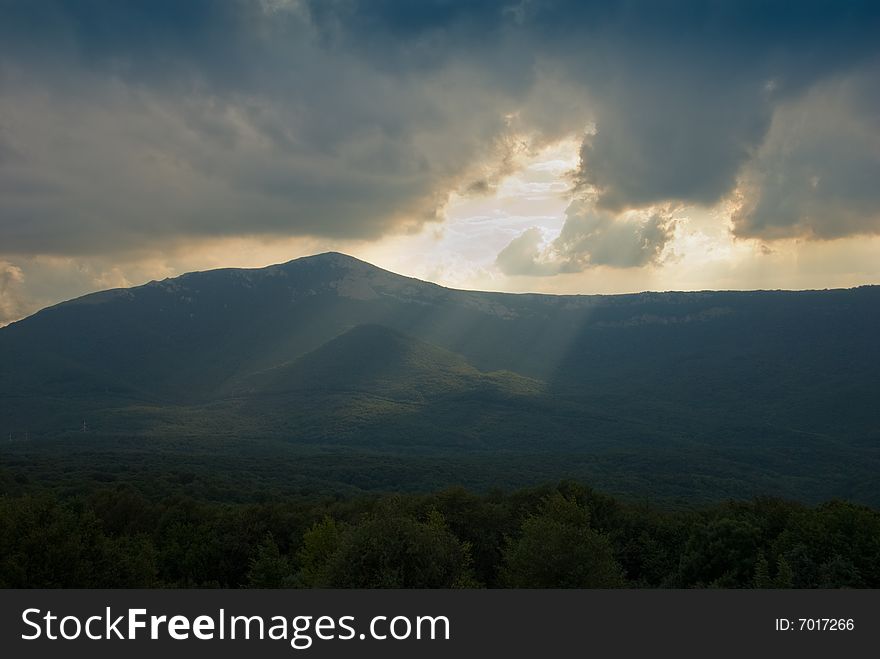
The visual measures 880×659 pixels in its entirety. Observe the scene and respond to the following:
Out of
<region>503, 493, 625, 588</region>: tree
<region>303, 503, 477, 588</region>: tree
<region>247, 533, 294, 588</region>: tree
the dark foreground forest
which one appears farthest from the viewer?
<region>247, 533, 294, 588</region>: tree

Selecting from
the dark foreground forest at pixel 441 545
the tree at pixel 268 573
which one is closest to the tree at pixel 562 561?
the dark foreground forest at pixel 441 545

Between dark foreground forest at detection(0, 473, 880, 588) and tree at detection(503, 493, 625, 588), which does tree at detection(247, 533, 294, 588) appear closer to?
dark foreground forest at detection(0, 473, 880, 588)

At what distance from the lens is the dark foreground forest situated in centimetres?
3045

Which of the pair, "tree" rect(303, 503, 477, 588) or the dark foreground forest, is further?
the dark foreground forest

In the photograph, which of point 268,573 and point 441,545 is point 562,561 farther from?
point 268,573

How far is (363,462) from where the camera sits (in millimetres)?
151375

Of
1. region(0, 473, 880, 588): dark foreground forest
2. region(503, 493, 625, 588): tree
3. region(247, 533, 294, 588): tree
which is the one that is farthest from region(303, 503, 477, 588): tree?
region(247, 533, 294, 588): tree

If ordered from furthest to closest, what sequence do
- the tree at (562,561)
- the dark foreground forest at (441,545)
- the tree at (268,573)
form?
the tree at (268,573), the tree at (562,561), the dark foreground forest at (441,545)

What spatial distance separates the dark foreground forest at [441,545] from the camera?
30453mm

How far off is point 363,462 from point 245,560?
321 feet

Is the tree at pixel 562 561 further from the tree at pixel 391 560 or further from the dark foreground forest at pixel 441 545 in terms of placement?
the tree at pixel 391 560

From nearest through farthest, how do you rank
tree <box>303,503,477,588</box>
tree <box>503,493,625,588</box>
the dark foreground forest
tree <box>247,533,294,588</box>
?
tree <box>303,503,477,588</box> → the dark foreground forest → tree <box>503,493,625,588</box> → tree <box>247,533,294,588</box>
